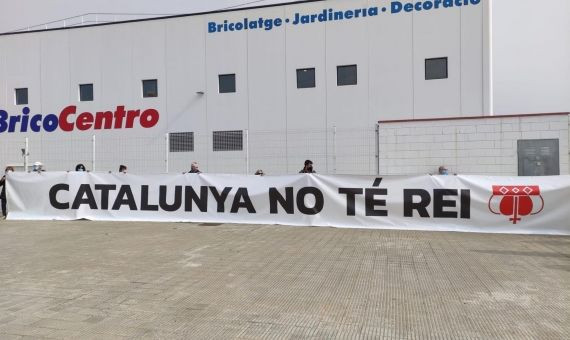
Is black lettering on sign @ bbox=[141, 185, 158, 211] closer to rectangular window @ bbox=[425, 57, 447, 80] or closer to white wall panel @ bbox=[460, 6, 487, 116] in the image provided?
rectangular window @ bbox=[425, 57, 447, 80]

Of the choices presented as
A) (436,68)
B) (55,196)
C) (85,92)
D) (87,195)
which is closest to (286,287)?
(87,195)

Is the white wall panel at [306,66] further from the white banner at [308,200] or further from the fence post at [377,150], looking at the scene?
the white banner at [308,200]

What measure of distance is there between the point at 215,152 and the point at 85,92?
22.6 feet

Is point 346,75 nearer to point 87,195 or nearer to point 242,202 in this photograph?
point 242,202

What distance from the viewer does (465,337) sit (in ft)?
13.4

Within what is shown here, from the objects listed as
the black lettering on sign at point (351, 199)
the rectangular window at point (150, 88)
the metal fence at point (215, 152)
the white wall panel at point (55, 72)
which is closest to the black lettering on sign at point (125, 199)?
the metal fence at point (215, 152)

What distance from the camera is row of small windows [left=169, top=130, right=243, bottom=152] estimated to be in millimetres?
18312

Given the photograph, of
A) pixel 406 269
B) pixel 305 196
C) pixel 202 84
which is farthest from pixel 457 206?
pixel 202 84

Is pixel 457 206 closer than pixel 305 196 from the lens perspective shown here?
Yes

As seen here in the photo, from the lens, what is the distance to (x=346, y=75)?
17719 mm

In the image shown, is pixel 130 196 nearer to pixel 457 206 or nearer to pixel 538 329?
pixel 457 206

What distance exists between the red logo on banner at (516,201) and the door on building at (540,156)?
399 cm

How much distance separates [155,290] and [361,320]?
2517 mm

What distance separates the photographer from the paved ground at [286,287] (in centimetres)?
433
